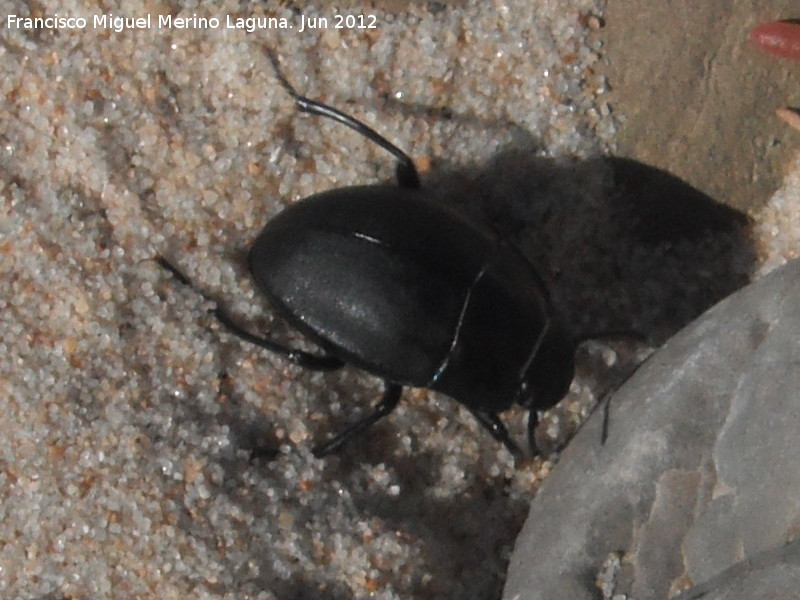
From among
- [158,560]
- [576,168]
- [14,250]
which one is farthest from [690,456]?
[14,250]

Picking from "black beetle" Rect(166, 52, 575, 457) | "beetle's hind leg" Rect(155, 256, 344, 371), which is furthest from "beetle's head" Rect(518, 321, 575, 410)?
"beetle's hind leg" Rect(155, 256, 344, 371)

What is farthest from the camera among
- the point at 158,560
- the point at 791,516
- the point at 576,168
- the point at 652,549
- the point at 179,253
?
the point at 576,168

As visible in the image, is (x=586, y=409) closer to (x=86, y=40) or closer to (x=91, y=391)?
(x=91, y=391)

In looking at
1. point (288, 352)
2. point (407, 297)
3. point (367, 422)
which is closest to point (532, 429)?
point (367, 422)

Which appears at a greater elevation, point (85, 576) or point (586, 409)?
point (586, 409)

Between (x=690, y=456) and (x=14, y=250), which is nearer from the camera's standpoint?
(x=690, y=456)

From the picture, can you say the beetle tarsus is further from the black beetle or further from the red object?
the red object

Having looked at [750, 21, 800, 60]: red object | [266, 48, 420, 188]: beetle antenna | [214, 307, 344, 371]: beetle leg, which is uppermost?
[750, 21, 800, 60]: red object
